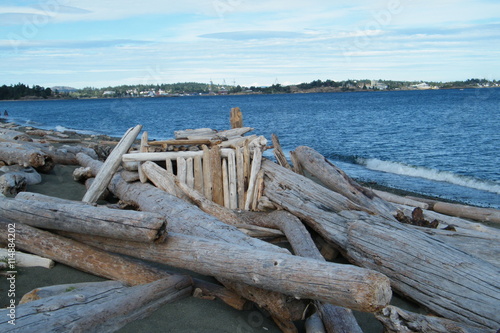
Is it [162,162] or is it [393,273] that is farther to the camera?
[162,162]

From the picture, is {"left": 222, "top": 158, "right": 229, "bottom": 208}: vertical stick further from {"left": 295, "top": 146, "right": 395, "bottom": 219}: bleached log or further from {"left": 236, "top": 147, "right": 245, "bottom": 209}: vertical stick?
{"left": 295, "top": 146, "right": 395, "bottom": 219}: bleached log

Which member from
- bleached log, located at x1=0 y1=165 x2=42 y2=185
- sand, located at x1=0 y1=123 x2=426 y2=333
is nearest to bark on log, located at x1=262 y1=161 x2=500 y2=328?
sand, located at x1=0 y1=123 x2=426 y2=333

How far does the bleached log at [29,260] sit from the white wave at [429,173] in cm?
1456

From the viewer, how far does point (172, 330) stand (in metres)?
4.18

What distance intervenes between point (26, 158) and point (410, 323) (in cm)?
946

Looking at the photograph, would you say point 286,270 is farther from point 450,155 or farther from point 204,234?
point 450,155

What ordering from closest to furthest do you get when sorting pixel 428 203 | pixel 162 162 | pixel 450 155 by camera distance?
pixel 162 162 → pixel 428 203 → pixel 450 155

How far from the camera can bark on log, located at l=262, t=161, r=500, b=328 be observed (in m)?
4.68

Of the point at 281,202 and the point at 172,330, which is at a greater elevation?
the point at 281,202

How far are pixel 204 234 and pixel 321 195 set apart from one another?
2191mm

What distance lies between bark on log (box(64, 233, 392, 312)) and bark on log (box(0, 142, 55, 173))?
660cm

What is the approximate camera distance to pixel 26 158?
33.7 feet

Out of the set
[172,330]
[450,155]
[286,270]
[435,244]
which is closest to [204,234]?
[172,330]

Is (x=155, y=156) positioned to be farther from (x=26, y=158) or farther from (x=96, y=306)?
(x=96, y=306)
